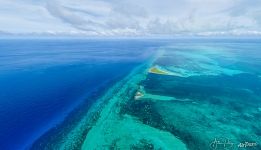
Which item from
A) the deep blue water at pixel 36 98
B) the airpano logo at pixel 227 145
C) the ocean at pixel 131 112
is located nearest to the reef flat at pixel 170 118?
the ocean at pixel 131 112

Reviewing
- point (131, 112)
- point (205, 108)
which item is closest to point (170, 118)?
point (131, 112)

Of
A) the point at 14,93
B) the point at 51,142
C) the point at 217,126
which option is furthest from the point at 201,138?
the point at 14,93

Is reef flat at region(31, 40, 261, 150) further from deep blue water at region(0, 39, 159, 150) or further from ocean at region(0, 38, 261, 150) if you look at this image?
deep blue water at region(0, 39, 159, 150)

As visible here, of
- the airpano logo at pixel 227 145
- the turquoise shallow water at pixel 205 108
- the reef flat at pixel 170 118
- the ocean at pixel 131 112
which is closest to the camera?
the airpano logo at pixel 227 145

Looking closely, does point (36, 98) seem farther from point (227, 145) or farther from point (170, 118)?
point (227, 145)

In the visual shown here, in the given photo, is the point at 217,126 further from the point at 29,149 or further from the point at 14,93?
the point at 14,93

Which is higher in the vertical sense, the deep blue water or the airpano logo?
the deep blue water

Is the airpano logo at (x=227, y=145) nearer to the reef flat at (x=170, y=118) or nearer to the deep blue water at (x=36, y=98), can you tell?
the reef flat at (x=170, y=118)

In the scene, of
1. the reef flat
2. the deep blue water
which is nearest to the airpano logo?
the reef flat
